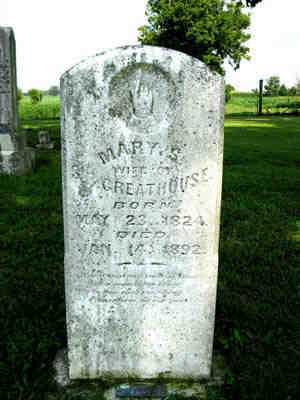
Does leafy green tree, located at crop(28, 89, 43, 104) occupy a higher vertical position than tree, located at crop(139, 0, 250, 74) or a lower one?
lower

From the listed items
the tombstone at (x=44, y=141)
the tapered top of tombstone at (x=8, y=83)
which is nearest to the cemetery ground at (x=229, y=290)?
the tapered top of tombstone at (x=8, y=83)

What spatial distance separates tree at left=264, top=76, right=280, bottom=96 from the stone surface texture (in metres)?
66.2

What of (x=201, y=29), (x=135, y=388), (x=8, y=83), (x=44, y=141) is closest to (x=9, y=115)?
(x=8, y=83)

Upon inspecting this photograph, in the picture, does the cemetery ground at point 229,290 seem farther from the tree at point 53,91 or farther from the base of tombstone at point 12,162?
the tree at point 53,91

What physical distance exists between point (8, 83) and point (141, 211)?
615 cm

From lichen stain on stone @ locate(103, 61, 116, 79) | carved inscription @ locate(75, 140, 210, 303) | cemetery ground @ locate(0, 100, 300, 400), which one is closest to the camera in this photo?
lichen stain on stone @ locate(103, 61, 116, 79)

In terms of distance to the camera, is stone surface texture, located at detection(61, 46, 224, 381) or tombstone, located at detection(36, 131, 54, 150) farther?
tombstone, located at detection(36, 131, 54, 150)

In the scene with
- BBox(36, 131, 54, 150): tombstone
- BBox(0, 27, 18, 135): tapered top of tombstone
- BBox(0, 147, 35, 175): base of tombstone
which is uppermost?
BBox(0, 27, 18, 135): tapered top of tombstone

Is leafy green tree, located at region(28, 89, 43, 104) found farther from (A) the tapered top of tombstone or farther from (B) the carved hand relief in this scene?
(B) the carved hand relief

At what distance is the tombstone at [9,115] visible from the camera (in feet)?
23.3

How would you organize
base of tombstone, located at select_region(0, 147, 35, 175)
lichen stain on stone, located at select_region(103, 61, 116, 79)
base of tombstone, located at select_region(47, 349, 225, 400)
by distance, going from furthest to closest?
1. base of tombstone, located at select_region(0, 147, 35, 175)
2. base of tombstone, located at select_region(47, 349, 225, 400)
3. lichen stain on stone, located at select_region(103, 61, 116, 79)

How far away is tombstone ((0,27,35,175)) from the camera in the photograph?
7.10 m

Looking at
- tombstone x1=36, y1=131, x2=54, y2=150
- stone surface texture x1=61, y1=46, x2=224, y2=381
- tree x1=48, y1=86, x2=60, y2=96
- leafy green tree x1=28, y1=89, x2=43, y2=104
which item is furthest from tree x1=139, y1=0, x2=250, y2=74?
tree x1=48, y1=86, x2=60, y2=96

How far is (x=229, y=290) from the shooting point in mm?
3576
